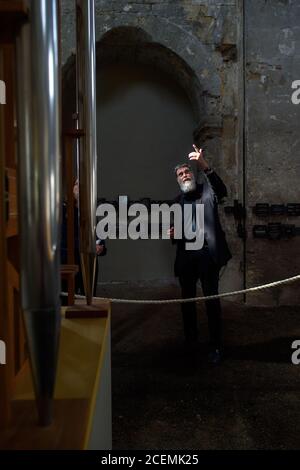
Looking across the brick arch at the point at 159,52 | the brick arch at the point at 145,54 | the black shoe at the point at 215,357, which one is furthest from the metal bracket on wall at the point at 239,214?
the black shoe at the point at 215,357

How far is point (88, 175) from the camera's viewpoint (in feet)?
5.30

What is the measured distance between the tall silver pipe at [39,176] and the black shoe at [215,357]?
8.06ft

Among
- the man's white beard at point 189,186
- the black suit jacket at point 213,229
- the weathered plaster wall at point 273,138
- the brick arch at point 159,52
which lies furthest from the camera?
the brick arch at point 159,52

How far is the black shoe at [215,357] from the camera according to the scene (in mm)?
2918

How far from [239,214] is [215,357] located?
2.35 m

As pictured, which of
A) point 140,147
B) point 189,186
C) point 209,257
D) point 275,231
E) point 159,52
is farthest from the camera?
point 140,147

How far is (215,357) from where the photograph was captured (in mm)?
2934

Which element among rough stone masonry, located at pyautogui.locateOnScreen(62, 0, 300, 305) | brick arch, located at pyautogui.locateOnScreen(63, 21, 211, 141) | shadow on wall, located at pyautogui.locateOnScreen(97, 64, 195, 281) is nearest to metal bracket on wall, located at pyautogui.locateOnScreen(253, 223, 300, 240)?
rough stone masonry, located at pyautogui.locateOnScreen(62, 0, 300, 305)

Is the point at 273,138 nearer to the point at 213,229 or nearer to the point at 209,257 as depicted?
the point at 213,229

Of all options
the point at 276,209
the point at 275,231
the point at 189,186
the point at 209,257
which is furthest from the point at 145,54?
the point at 209,257

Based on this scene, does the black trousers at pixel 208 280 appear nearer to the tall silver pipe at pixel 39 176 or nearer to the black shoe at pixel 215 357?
the black shoe at pixel 215 357

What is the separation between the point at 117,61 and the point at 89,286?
5.00 meters

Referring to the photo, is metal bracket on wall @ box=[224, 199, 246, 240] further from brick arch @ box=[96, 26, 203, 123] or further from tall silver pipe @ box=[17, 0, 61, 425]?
tall silver pipe @ box=[17, 0, 61, 425]

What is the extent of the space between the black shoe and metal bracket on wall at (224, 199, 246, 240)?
220cm
